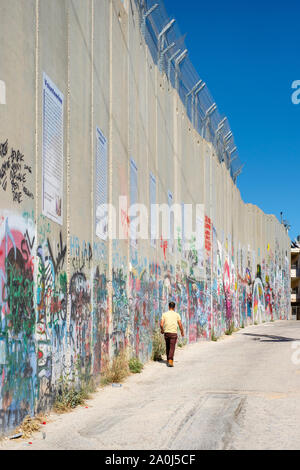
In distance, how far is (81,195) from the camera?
1116 cm

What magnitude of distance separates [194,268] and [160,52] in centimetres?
839

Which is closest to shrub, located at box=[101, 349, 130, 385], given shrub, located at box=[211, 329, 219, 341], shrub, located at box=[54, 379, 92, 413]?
shrub, located at box=[54, 379, 92, 413]

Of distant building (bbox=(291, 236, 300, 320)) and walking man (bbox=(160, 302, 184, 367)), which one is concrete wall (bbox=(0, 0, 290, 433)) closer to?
walking man (bbox=(160, 302, 184, 367))

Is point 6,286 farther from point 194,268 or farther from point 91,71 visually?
point 194,268

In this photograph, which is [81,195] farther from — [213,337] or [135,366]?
[213,337]

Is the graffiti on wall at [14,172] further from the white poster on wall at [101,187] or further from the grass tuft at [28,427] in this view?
the white poster on wall at [101,187]

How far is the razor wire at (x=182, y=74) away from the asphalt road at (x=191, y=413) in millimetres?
9187

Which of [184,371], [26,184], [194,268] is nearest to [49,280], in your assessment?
[26,184]

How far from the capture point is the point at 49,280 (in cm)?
928

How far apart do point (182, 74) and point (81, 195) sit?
476 inches

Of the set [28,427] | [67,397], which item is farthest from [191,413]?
[28,427]

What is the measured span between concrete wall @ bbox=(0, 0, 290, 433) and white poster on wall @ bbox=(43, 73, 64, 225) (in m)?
0.18

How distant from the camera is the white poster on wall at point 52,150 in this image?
9227 mm
